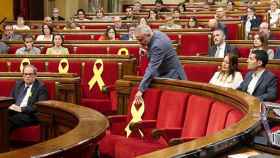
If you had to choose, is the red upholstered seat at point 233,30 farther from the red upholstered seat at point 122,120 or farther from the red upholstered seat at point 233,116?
the red upholstered seat at point 233,116

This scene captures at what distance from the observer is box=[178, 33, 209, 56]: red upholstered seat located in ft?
20.8

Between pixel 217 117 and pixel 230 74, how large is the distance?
4.72 ft

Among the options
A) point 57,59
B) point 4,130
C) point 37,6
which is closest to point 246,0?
point 37,6

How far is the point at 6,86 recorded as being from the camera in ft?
15.1

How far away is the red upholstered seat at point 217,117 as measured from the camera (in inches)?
101

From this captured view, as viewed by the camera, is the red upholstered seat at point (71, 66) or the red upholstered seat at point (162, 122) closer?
the red upholstered seat at point (162, 122)

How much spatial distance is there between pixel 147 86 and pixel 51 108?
74cm

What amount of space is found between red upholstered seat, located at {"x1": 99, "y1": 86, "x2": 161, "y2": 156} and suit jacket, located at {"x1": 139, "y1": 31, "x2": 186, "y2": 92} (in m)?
0.08

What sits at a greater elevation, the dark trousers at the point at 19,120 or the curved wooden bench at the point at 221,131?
the curved wooden bench at the point at 221,131

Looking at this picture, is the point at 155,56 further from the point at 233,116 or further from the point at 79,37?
the point at 79,37

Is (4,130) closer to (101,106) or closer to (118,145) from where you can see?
(118,145)

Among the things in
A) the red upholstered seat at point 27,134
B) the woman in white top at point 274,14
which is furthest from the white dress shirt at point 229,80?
the woman in white top at point 274,14

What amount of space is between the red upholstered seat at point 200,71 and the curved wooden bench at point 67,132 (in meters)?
1.65

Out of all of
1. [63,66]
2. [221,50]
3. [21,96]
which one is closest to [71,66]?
[63,66]
